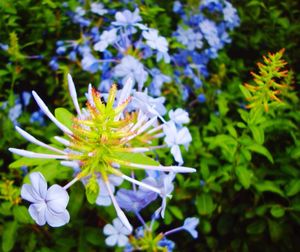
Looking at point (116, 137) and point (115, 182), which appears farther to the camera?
point (115, 182)

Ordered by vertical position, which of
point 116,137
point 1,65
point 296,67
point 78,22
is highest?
point 116,137

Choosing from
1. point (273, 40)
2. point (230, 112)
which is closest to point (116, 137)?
point (230, 112)

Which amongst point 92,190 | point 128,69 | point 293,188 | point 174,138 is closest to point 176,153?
point 174,138

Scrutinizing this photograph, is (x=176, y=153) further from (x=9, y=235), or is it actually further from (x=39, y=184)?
(x=9, y=235)

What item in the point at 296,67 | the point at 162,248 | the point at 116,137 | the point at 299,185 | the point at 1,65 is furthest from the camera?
the point at 296,67

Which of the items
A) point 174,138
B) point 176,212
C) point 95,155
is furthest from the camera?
point 176,212

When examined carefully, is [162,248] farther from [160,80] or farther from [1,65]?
[1,65]

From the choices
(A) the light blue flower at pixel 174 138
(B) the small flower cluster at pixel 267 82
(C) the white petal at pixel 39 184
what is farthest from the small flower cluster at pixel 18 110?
(B) the small flower cluster at pixel 267 82

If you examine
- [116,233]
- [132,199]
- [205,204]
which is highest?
[132,199]

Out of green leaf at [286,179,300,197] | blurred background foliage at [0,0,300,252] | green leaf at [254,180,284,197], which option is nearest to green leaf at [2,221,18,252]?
blurred background foliage at [0,0,300,252]
